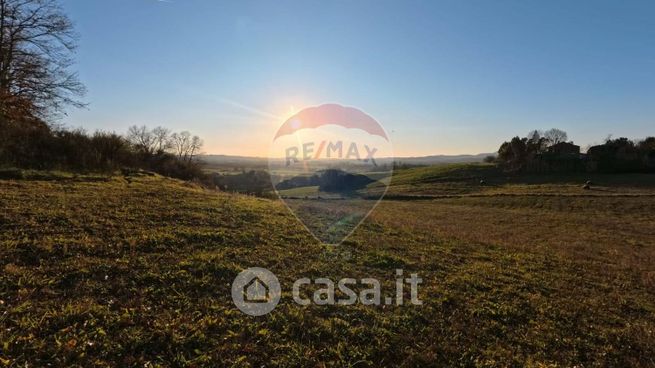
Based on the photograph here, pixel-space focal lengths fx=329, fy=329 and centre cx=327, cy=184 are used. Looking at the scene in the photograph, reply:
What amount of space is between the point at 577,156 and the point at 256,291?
78076 mm

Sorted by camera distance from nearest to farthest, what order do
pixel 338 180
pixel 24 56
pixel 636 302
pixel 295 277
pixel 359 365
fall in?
pixel 359 365 < pixel 295 277 < pixel 636 302 < pixel 24 56 < pixel 338 180

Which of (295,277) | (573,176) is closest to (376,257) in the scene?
(295,277)

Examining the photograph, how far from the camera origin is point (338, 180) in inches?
2960

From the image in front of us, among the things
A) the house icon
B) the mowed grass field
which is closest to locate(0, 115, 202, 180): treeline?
the mowed grass field

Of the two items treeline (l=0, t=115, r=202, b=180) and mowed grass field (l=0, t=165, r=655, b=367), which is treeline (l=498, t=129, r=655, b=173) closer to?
mowed grass field (l=0, t=165, r=655, b=367)

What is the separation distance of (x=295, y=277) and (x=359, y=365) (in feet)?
10.7

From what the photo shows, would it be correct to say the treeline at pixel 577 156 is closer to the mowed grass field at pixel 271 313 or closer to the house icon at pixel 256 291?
the mowed grass field at pixel 271 313

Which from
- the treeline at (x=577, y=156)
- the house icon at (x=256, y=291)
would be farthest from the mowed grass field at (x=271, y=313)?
the treeline at (x=577, y=156)

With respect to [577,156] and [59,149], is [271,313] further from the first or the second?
[577,156]

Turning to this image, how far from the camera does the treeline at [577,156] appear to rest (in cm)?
5953

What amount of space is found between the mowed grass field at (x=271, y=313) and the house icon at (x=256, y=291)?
377 mm

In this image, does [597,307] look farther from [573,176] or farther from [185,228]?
[573,176]

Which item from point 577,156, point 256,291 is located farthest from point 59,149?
point 577,156

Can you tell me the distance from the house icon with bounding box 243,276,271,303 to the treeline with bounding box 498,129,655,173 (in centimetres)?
7031
